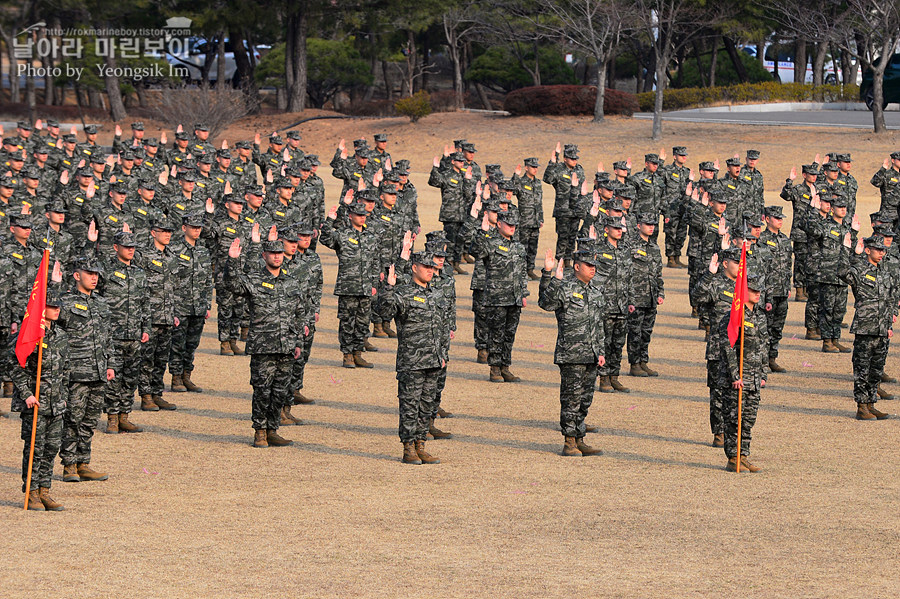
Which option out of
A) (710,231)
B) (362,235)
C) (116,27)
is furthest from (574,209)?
(116,27)

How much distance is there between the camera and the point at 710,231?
19250mm

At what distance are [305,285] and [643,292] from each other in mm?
4675

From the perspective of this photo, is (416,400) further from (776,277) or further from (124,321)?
(776,277)

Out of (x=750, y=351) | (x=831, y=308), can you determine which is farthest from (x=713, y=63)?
(x=750, y=351)

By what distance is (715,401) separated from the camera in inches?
508

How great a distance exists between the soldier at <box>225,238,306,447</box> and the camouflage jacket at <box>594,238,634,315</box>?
153 inches

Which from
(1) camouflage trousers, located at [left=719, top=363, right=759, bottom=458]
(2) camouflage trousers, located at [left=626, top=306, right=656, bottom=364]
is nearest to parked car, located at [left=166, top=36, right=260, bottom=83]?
(2) camouflage trousers, located at [left=626, top=306, right=656, bottom=364]

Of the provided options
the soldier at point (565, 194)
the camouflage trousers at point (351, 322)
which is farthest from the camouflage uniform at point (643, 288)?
the soldier at point (565, 194)

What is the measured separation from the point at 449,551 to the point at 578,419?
326 centimetres

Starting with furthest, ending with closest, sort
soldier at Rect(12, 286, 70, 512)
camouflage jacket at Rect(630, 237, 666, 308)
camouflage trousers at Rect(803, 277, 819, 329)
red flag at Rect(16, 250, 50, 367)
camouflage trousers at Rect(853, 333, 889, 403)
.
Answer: camouflage trousers at Rect(803, 277, 819, 329)
camouflage jacket at Rect(630, 237, 666, 308)
camouflage trousers at Rect(853, 333, 889, 403)
soldier at Rect(12, 286, 70, 512)
red flag at Rect(16, 250, 50, 367)

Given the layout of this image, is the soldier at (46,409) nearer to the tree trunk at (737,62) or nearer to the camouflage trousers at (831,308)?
the camouflage trousers at (831,308)

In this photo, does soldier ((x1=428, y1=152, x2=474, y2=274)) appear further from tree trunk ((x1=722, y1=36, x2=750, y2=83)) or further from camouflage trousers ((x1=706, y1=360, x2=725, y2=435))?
tree trunk ((x1=722, y1=36, x2=750, y2=83))

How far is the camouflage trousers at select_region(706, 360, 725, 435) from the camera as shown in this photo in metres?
12.7

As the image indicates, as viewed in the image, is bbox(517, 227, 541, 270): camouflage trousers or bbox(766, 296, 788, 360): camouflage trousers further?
bbox(517, 227, 541, 270): camouflage trousers
